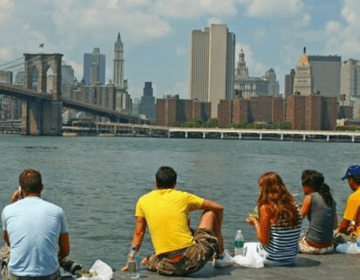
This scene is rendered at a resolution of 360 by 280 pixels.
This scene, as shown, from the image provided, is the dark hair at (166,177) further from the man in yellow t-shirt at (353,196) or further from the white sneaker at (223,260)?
the man in yellow t-shirt at (353,196)

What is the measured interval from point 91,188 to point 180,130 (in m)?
154

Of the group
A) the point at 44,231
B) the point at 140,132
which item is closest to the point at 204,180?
the point at 44,231

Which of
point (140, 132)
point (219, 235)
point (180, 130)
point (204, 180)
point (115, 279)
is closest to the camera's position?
point (115, 279)

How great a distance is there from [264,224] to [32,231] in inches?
96.3

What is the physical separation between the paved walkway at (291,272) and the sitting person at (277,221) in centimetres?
15

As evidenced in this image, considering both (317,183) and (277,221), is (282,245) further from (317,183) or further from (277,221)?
(317,183)

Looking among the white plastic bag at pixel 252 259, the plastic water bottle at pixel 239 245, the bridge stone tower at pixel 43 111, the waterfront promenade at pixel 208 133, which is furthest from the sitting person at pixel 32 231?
the waterfront promenade at pixel 208 133

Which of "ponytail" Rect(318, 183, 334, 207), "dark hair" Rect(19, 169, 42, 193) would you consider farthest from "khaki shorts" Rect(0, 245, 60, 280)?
"ponytail" Rect(318, 183, 334, 207)

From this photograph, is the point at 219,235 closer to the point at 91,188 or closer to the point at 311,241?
the point at 311,241

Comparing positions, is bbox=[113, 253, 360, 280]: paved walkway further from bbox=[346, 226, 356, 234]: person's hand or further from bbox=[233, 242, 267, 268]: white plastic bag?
bbox=[346, 226, 356, 234]: person's hand

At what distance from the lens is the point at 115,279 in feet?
21.9

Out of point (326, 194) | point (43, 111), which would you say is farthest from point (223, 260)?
point (43, 111)

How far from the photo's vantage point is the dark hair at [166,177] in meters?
6.66

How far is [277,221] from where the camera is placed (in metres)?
7.10
